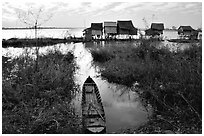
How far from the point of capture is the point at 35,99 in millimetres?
7250

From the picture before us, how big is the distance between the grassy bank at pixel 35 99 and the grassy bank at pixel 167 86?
215 centimetres

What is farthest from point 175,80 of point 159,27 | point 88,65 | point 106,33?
point 159,27

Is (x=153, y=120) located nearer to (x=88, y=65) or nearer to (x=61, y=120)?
(x=61, y=120)

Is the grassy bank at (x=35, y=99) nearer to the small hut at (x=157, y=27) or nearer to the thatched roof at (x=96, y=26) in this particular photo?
the thatched roof at (x=96, y=26)

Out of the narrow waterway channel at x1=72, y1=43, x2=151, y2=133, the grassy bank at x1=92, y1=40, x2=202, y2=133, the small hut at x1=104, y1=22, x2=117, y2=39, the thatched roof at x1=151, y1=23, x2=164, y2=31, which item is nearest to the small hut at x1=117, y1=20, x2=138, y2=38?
the small hut at x1=104, y1=22, x2=117, y2=39

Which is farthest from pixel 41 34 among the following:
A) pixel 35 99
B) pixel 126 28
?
pixel 126 28

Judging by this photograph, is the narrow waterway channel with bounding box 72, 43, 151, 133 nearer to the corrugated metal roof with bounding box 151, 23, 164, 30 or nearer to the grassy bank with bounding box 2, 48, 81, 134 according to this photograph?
the grassy bank with bounding box 2, 48, 81, 134

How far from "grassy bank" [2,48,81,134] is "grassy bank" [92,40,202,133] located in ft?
7.04

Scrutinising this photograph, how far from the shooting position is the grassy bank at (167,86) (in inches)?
233

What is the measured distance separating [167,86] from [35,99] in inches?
175

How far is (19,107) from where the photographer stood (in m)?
6.65

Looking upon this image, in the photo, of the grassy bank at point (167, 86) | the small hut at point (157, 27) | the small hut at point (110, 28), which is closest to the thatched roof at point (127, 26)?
the small hut at point (110, 28)

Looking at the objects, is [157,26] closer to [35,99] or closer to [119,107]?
[119,107]

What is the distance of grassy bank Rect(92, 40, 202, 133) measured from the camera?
5910mm
